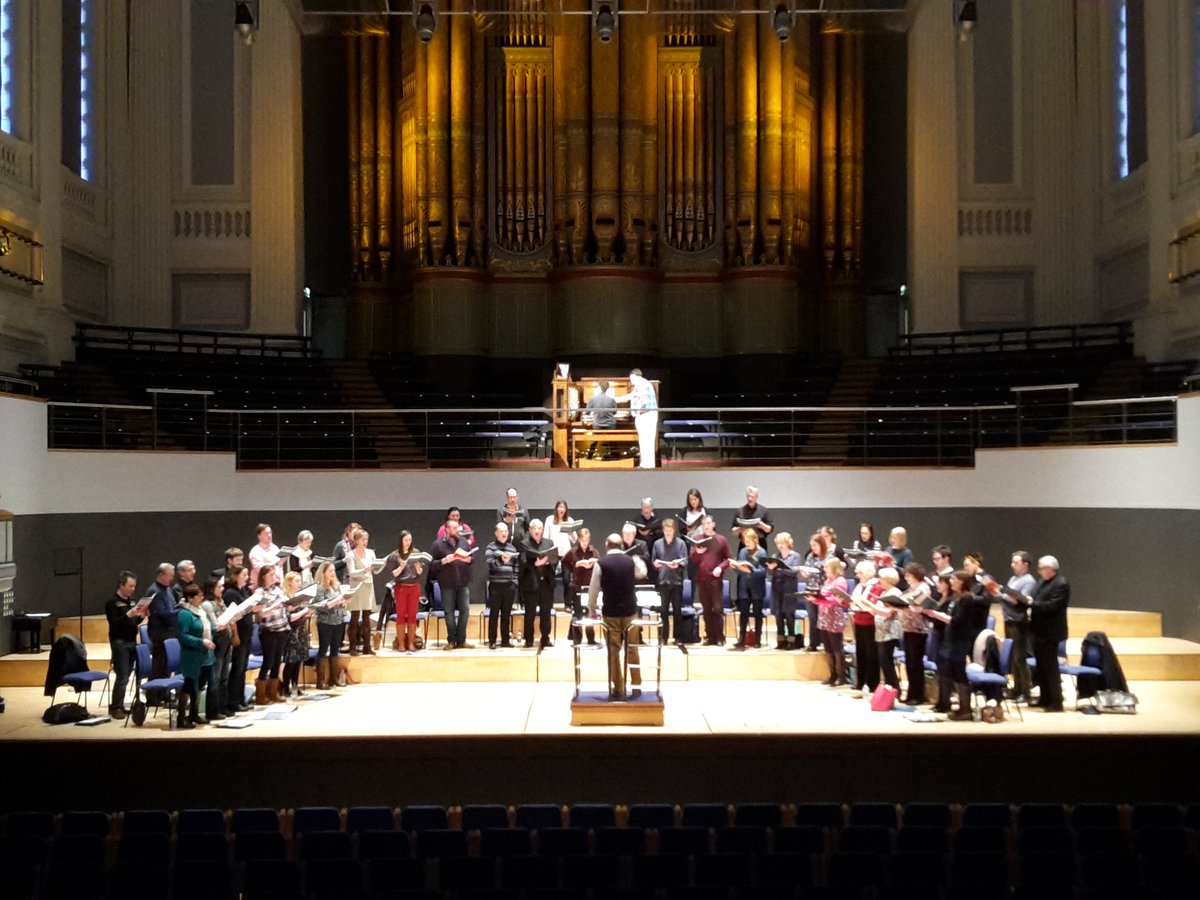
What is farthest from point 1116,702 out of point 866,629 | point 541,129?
point 541,129

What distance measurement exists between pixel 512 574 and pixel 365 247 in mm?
9749

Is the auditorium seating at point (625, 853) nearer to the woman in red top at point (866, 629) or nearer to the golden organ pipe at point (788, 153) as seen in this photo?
the woman in red top at point (866, 629)

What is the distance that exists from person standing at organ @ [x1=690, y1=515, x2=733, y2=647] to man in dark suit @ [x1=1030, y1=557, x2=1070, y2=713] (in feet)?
11.2

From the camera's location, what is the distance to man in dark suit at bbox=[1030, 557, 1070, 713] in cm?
1110

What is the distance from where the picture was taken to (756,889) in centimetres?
648

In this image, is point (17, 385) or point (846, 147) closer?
point (17, 385)

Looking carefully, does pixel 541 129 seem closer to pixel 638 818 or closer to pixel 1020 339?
pixel 1020 339

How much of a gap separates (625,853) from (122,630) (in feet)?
19.9

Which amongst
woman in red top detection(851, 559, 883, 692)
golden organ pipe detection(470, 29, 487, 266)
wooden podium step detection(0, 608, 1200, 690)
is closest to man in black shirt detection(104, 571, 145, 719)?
wooden podium step detection(0, 608, 1200, 690)

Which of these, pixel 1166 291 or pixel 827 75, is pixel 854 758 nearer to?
pixel 1166 291

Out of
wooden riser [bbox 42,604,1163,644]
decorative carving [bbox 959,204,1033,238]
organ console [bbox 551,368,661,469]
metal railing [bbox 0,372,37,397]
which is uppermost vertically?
decorative carving [bbox 959,204,1033,238]

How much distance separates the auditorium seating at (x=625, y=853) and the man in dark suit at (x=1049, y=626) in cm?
318

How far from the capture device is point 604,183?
67.4 ft

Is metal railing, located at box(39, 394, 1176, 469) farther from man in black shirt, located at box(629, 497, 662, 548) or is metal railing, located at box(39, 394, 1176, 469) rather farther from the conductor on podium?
the conductor on podium
